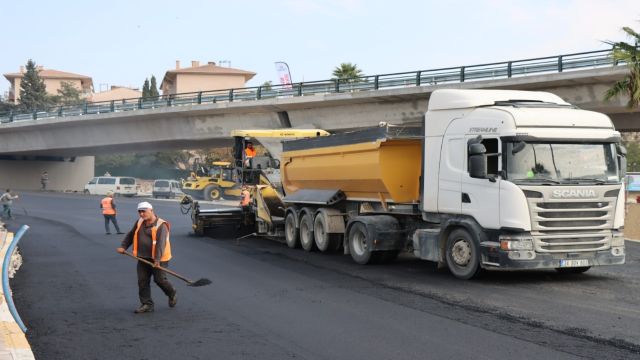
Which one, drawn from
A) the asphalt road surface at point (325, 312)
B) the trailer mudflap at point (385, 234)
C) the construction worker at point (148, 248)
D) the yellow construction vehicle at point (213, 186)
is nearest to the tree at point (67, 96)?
the yellow construction vehicle at point (213, 186)

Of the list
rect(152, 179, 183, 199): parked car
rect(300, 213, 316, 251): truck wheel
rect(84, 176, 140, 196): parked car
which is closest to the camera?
rect(300, 213, 316, 251): truck wheel

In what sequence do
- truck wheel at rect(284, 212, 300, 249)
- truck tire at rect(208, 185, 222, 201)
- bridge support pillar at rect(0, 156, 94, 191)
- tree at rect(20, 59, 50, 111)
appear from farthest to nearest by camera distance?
tree at rect(20, 59, 50, 111) < bridge support pillar at rect(0, 156, 94, 191) < truck tire at rect(208, 185, 222, 201) < truck wheel at rect(284, 212, 300, 249)

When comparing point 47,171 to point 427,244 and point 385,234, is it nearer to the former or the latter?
point 385,234

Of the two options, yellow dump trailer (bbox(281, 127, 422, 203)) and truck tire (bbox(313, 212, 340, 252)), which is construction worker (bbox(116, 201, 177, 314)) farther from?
truck tire (bbox(313, 212, 340, 252))

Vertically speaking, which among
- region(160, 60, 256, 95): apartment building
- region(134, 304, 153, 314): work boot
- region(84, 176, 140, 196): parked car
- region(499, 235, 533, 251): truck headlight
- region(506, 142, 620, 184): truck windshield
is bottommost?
region(134, 304, 153, 314): work boot

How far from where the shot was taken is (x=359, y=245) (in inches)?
587

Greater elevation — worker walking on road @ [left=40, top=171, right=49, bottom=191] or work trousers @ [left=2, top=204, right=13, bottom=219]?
worker walking on road @ [left=40, top=171, right=49, bottom=191]

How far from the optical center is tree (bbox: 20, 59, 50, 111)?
347ft

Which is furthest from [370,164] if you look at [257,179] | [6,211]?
[6,211]

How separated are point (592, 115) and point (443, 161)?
2.61 metres

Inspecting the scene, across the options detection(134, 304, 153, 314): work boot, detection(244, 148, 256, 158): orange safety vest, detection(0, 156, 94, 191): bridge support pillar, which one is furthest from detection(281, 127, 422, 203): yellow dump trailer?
detection(0, 156, 94, 191): bridge support pillar

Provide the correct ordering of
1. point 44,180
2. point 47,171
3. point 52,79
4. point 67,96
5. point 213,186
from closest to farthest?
point 213,186 → point 44,180 → point 47,171 → point 67,96 → point 52,79

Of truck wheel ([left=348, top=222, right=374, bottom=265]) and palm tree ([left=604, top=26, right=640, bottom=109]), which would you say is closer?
truck wheel ([left=348, top=222, right=374, bottom=265])

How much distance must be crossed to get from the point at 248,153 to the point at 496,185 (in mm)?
11372
